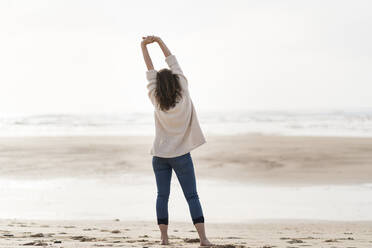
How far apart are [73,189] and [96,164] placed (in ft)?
13.0

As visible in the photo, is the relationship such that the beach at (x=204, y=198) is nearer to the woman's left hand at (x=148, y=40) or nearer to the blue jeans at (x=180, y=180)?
the blue jeans at (x=180, y=180)

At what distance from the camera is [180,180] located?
15.3 feet

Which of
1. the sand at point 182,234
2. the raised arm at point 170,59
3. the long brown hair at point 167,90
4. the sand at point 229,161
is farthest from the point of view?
the sand at point 229,161

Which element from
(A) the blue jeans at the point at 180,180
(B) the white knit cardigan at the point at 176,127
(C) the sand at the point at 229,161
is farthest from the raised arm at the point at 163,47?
(C) the sand at the point at 229,161

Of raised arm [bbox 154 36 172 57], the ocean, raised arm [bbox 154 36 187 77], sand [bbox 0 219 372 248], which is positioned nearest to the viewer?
raised arm [bbox 154 36 187 77]

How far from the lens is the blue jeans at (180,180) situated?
459cm

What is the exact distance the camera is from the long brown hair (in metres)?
4.50

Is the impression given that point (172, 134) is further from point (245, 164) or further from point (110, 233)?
point (245, 164)

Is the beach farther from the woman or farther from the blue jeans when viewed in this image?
the woman

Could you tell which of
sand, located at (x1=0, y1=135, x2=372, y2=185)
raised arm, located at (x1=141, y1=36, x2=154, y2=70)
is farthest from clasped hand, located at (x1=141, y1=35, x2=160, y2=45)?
sand, located at (x1=0, y1=135, x2=372, y2=185)

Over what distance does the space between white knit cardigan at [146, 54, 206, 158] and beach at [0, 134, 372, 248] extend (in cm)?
93

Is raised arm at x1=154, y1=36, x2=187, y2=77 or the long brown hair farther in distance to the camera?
raised arm at x1=154, y1=36, x2=187, y2=77

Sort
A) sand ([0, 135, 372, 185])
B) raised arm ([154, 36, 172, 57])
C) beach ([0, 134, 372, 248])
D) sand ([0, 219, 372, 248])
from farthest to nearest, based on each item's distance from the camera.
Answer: sand ([0, 135, 372, 185]) < beach ([0, 134, 372, 248]) < sand ([0, 219, 372, 248]) < raised arm ([154, 36, 172, 57])

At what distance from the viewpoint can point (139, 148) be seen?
18.4 m
